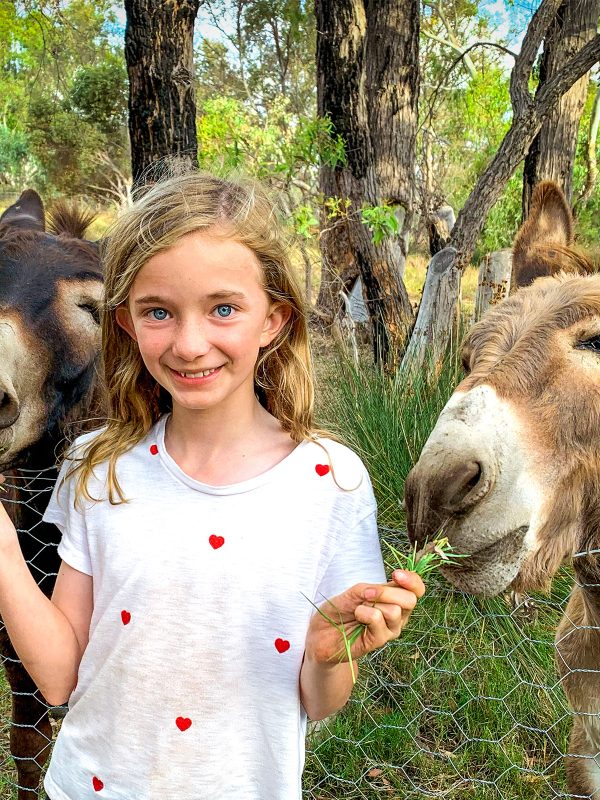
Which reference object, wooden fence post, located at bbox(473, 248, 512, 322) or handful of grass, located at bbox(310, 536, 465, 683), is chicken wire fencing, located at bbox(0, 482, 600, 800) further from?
wooden fence post, located at bbox(473, 248, 512, 322)

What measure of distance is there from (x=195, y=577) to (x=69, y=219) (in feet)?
6.74

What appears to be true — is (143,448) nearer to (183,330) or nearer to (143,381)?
(143,381)

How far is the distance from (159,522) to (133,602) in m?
0.17

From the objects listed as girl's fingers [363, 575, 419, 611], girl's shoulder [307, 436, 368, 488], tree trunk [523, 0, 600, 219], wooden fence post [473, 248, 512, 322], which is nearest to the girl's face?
girl's shoulder [307, 436, 368, 488]

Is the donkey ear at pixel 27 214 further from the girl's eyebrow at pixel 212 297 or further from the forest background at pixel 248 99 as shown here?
the forest background at pixel 248 99

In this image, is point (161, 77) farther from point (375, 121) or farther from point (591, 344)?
point (591, 344)

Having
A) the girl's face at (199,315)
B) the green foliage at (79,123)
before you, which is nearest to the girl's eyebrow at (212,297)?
the girl's face at (199,315)

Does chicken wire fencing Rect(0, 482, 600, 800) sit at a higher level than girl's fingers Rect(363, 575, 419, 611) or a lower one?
lower

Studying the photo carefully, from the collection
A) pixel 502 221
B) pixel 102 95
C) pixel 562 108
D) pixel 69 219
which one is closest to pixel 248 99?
pixel 102 95

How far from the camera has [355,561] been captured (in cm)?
145

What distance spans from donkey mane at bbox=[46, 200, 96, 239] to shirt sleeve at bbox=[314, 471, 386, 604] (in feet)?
6.75

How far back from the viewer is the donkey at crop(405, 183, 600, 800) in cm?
142

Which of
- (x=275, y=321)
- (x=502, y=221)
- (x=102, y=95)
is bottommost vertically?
(x=502, y=221)

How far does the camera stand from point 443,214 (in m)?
6.44
